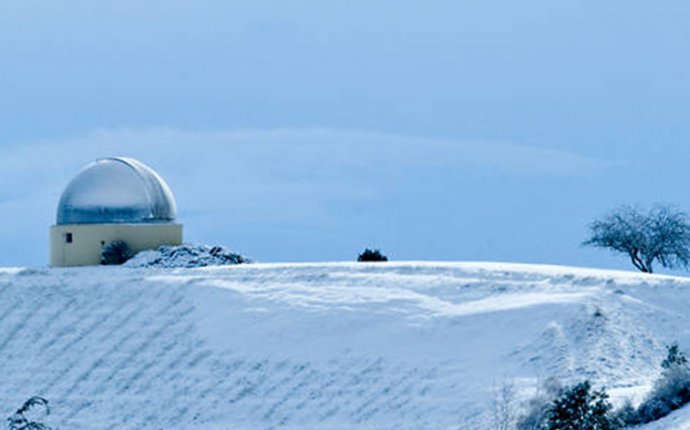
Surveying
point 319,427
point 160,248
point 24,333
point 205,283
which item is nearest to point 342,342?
point 319,427

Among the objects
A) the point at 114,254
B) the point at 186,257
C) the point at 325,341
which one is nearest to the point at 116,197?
the point at 114,254

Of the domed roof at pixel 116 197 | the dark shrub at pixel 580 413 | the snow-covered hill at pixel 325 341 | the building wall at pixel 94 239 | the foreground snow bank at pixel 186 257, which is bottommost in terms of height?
the dark shrub at pixel 580 413

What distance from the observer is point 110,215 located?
178 feet

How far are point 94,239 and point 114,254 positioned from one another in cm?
114

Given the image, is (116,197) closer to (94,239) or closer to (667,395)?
(94,239)

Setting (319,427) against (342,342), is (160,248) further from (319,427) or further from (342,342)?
(319,427)

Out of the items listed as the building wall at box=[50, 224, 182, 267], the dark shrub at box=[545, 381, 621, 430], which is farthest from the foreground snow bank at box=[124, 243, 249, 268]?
the dark shrub at box=[545, 381, 621, 430]

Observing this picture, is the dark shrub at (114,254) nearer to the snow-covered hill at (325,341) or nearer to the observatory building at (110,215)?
the observatory building at (110,215)

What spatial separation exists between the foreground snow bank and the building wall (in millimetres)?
1128

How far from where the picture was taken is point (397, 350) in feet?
128

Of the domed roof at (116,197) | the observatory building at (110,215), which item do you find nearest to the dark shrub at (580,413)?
the observatory building at (110,215)

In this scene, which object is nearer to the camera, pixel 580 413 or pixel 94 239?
pixel 580 413

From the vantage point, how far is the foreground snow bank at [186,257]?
50.5m

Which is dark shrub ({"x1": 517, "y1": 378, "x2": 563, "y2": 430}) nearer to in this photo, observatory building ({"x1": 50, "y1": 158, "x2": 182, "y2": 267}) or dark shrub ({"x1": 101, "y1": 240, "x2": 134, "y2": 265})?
dark shrub ({"x1": 101, "y1": 240, "x2": 134, "y2": 265})
